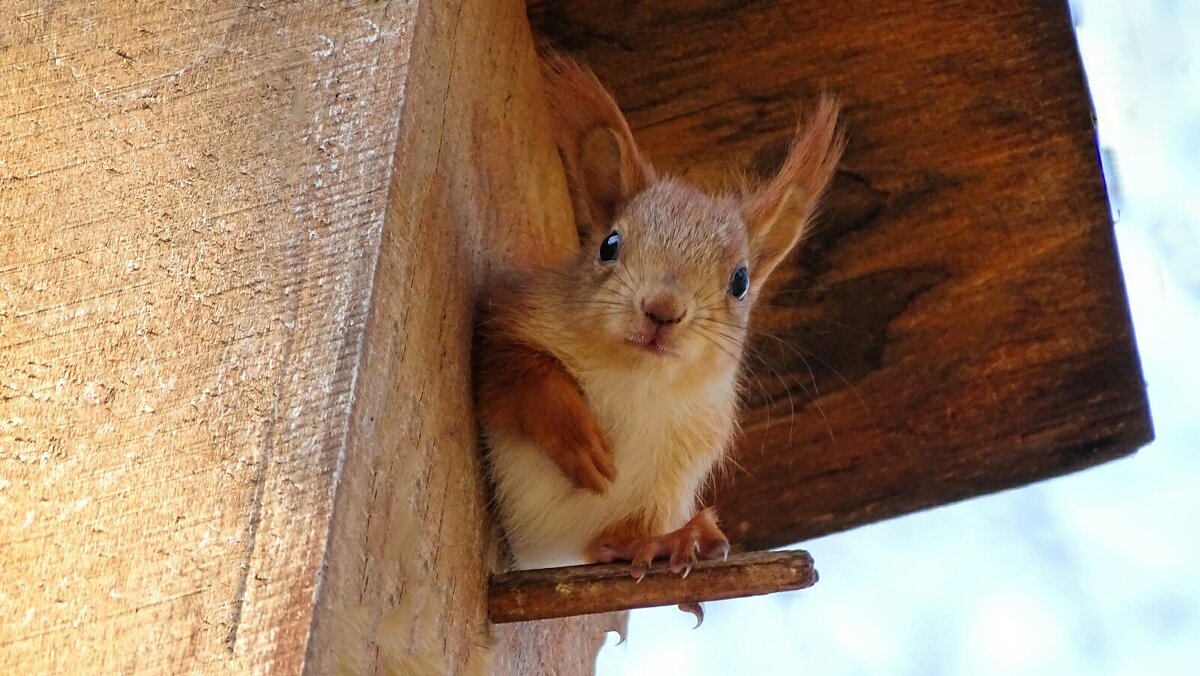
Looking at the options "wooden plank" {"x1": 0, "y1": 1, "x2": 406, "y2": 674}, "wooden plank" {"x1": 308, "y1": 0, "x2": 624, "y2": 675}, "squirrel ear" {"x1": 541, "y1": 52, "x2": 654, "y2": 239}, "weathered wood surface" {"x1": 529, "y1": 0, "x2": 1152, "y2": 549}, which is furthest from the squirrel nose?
"wooden plank" {"x1": 0, "y1": 1, "x2": 406, "y2": 674}

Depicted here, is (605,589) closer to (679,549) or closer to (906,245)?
(679,549)

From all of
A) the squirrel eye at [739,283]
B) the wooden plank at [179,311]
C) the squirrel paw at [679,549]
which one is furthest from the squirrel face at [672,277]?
the wooden plank at [179,311]

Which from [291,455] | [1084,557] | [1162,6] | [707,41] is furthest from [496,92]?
[1084,557]

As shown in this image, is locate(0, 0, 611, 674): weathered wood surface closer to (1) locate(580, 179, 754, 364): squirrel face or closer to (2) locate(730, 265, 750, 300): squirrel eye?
(1) locate(580, 179, 754, 364): squirrel face

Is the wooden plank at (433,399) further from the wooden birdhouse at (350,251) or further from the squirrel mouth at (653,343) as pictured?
the squirrel mouth at (653,343)

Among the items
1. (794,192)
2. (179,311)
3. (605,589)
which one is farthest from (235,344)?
(794,192)
